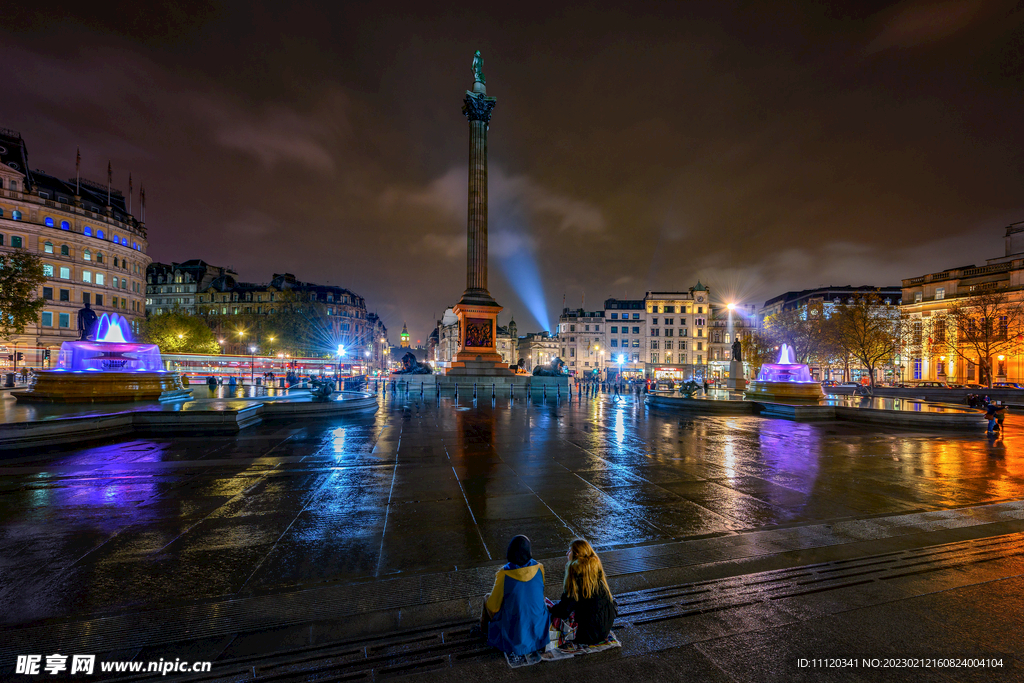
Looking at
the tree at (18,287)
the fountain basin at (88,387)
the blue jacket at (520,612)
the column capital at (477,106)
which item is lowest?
the blue jacket at (520,612)

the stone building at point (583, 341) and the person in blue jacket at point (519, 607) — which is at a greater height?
the stone building at point (583, 341)

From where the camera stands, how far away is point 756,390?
2375cm

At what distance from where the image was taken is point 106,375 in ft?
50.6

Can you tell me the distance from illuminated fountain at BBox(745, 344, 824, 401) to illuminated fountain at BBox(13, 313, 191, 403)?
2791 cm

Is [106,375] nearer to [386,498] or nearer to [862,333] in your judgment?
[386,498]

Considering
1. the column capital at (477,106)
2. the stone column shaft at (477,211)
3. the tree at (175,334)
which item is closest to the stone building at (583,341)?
the stone column shaft at (477,211)

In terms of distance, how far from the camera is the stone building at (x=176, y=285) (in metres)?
97.1

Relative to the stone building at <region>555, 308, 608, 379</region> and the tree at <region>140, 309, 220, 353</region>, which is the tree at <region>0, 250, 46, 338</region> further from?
the stone building at <region>555, 308, 608, 379</region>

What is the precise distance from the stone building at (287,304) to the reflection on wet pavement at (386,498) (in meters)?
66.7

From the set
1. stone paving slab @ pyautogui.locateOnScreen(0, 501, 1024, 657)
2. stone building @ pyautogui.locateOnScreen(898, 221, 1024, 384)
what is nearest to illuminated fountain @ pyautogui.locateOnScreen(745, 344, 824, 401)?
stone paving slab @ pyautogui.locateOnScreen(0, 501, 1024, 657)

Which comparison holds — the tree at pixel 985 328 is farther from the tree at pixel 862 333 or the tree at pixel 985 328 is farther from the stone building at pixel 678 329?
the stone building at pixel 678 329

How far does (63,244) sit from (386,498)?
7510 centimetres

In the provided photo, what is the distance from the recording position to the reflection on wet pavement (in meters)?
4.73

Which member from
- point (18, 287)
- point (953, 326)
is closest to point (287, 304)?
point (18, 287)
